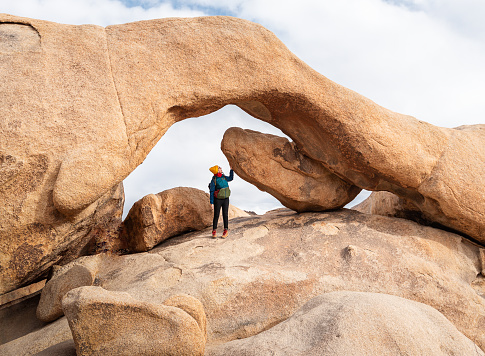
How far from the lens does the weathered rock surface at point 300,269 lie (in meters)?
5.53

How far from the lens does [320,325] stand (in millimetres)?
4348

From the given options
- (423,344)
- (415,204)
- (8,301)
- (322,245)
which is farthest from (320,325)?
→ (8,301)

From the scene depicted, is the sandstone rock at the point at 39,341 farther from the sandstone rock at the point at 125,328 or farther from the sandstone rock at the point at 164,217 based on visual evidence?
the sandstone rock at the point at 164,217

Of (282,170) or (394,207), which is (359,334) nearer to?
(282,170)

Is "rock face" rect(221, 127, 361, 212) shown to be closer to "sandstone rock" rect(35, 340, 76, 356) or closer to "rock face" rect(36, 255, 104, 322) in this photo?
"rock face" rect(36, 255, 104, 322)

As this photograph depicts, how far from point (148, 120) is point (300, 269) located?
3147mm

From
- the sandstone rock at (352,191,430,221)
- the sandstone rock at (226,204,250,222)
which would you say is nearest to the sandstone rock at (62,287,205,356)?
the sandstone rock at (352,191,430,221)

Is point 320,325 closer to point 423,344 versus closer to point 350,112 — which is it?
point 423,344

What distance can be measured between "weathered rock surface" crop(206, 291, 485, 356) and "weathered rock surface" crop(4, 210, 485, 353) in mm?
863

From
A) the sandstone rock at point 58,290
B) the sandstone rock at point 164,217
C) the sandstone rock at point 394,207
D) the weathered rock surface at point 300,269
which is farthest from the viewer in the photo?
the sandstone rock at point 394,207

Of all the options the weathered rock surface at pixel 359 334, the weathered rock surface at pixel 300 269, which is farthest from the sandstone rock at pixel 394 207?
the weathered rock surface at pixel 359 334

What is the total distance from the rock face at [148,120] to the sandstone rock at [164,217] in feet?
3.46

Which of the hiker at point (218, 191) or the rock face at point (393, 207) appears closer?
the hiker at point (218, 191)

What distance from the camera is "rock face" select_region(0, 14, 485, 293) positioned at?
5.38 metres
